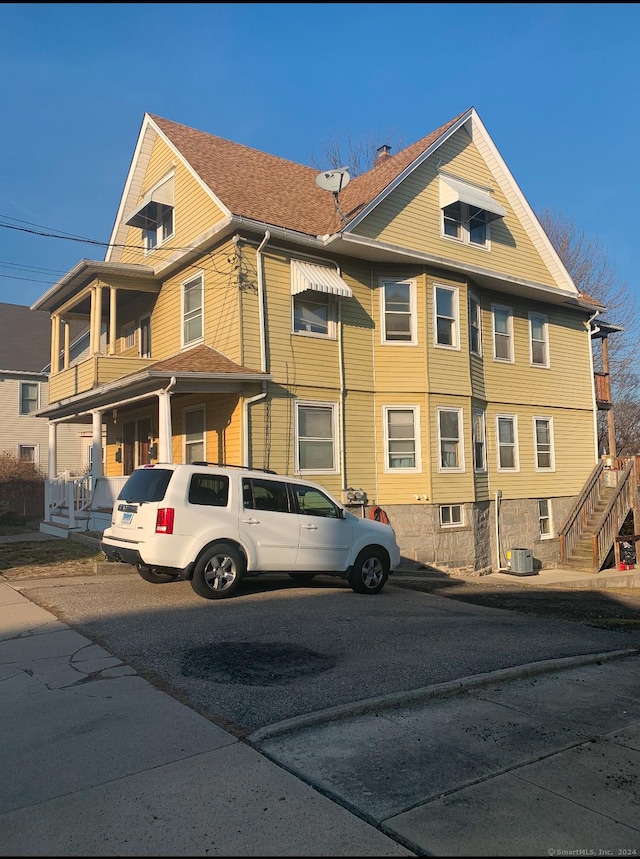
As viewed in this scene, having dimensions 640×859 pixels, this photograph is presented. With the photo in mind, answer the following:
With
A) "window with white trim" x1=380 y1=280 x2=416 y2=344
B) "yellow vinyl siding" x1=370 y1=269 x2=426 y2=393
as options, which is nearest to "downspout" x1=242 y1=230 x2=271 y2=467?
"yellow vinyl siding" x1=370 y1=269 x2=426 y2=393

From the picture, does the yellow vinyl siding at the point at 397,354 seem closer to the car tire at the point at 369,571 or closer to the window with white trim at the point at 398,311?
the window with white trim at the point at 398,311

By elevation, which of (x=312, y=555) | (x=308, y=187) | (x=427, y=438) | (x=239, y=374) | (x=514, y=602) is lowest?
(x=514, y=602)

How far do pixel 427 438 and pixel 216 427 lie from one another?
5.17 m

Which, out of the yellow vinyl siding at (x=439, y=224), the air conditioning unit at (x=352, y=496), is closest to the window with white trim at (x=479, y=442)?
the air conditioning unit at (x=352, y=496)

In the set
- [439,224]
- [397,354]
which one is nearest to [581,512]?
[397,354]

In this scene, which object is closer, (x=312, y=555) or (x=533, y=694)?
(x=533, y=694)

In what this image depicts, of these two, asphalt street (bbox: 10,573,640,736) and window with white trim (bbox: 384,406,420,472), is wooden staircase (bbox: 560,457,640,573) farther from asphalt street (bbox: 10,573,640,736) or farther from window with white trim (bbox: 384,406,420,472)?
asphalt street (bbox: 10,573,640,736)

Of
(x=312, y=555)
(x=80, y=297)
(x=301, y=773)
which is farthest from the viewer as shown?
(x=80, y=297)

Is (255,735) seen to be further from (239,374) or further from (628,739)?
(239,374)

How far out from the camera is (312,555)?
409 inches

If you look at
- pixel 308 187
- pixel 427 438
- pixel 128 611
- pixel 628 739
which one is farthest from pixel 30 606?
pixel 308 187

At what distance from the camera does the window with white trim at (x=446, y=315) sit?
1739 cm

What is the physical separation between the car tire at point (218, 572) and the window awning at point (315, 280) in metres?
7.25

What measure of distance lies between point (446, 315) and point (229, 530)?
1013cm
